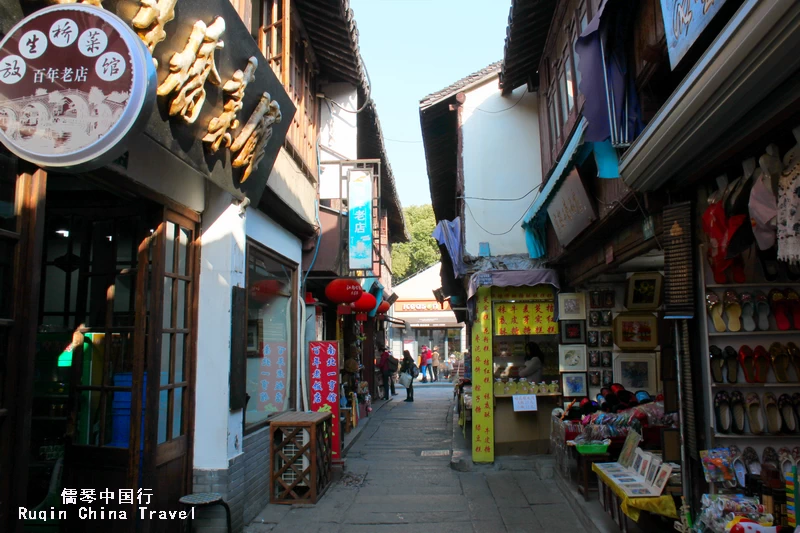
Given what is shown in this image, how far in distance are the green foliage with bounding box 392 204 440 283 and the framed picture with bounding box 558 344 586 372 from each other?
3345 cm

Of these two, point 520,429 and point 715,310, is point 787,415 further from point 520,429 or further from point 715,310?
point 520,429

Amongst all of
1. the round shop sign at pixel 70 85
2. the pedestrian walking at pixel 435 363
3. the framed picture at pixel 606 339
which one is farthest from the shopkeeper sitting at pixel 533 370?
the pedestrian walking at pixel 435 363

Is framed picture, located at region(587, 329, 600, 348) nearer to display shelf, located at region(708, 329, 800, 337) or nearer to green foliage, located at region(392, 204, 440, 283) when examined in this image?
display shelf, located at region(708, 329, 800, 337)

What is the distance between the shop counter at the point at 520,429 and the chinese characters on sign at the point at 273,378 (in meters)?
3.66

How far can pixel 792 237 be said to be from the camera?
3295 millimetres

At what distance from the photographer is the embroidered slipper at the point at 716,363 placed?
458 cm

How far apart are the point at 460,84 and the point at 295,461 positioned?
25.3ft

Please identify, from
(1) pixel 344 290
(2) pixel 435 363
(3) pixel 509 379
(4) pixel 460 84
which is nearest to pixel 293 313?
(1) pixel 344 290

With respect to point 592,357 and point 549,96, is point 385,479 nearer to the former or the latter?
point 592,357

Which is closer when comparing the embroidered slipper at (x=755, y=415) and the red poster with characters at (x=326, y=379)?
the embroidered slipper at (x=755, y=415)

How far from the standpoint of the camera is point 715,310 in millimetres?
4641

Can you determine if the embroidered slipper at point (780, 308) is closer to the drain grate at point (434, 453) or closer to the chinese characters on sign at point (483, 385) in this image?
the chinese characters on sign at point (483, 385)

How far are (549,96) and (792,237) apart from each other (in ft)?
23.0

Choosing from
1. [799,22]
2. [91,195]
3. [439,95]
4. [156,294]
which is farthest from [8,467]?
[439,95]
